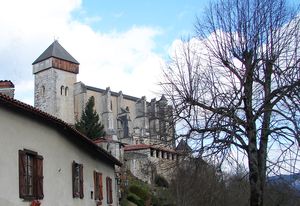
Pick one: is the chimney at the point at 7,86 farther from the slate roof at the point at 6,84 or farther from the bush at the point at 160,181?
the bush at the point at 160,181

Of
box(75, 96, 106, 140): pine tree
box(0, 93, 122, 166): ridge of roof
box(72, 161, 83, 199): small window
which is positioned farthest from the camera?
box(75, 96, 106, 140): pine tree

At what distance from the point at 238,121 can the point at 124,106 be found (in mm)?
102694

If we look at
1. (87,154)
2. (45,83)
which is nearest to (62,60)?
(45,83)

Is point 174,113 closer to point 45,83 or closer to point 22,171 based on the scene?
point 22,171

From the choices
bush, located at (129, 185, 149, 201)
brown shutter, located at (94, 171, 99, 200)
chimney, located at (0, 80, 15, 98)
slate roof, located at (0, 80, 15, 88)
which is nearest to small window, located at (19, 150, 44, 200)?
chimney, located at (0, 80, 15, 98)

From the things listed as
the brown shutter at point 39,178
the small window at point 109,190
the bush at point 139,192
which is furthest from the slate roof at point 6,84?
the bush at point 139,192

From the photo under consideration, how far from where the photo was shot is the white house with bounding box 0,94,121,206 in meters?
15.6

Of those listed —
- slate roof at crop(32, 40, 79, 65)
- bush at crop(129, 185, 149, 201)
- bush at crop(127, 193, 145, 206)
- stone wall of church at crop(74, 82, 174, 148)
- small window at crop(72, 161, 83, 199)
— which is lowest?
bush at crop(127, 193, 145, 206)

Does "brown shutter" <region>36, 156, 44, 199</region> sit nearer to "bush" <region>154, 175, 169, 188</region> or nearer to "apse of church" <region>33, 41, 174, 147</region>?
"bush" <region>154, 175, 169, 188</region>

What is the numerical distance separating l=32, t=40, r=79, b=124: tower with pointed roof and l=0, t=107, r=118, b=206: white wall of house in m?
83.5

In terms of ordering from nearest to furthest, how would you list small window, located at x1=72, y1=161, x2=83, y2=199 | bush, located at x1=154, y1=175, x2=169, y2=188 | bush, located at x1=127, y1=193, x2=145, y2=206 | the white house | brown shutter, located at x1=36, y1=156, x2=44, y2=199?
the white house → brown shutter, located at x1=36, y1=156, x2=44, y2=199 → small window, located at x1=72, y1=161, x2=83, y2=199 → bush, located at x1=127, y1=193, x2=145, y2=206 → bush, located at x1=154, y1=175, x2=169, y2=188

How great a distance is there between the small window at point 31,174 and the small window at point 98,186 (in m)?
7.69

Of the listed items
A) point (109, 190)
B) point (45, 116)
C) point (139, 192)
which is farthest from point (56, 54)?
point (45, 116)

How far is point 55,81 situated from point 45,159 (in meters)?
90.9
